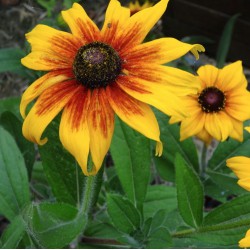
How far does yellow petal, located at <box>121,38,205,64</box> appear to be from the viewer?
3.69 ft

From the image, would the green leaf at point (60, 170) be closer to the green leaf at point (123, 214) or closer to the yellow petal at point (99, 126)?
the green leaf at point (123, 214)

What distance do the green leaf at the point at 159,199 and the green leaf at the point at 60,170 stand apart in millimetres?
317

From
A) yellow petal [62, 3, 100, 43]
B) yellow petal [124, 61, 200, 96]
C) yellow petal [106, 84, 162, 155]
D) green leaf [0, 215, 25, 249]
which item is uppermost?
yellow petal [62, 3, 100, 43]

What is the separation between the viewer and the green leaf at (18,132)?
5.90 ft

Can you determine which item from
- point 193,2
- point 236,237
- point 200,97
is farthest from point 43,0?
point 236,237

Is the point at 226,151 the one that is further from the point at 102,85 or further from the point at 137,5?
the point at 137,5

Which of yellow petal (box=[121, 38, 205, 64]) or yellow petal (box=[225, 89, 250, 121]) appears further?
yellow petal (box=[225, 89, 250, 121])

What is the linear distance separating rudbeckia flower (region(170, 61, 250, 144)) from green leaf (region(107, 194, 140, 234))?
0.28 metres

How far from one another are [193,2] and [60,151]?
1.56 m

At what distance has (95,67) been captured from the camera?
1097 millimetres

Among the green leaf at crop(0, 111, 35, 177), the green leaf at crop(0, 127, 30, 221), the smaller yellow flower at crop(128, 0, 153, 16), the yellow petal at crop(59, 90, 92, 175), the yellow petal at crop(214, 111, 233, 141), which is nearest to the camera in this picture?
the yellow petal at crop(59, 90, 92, 175)

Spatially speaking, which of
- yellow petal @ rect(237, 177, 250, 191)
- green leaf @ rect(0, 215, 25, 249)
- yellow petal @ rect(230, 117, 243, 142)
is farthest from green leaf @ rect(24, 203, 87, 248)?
yellow petal @ rect(230, 117, 243, 142)

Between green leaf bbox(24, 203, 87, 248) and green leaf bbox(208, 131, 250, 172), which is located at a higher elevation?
green leaf bbox(208, 131, 250, 172)

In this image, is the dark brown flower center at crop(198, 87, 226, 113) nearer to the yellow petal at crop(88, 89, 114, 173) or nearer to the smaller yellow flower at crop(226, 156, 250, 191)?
the smaller yellow flower at crop(226, 156, 250, 191)
